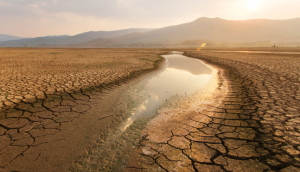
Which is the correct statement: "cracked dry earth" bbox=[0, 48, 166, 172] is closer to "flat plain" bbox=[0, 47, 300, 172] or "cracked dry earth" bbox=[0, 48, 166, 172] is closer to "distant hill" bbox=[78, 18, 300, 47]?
"flat plain" bbox=[0, 47, 300, 172]

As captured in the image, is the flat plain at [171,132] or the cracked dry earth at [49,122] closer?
the flat plain at [171,132]

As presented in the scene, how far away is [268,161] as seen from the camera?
5.86ft

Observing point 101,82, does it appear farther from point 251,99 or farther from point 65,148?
point 251,99

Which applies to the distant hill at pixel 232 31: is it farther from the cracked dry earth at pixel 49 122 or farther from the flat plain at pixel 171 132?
the flat plain at pixel 171 132

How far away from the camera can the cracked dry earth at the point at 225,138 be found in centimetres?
179

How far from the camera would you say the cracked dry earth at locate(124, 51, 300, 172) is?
179cm

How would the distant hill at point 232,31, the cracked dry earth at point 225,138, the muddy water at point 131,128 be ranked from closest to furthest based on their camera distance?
the cracked dry earth at point 225,138, the muddy water at point 131,128, the distant hill at point 232,31

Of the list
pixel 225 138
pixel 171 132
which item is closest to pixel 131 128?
pixel 171 132

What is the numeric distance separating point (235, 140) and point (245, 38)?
12207 cm

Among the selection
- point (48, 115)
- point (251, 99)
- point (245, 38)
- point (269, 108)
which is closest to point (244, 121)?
point (269, 108)

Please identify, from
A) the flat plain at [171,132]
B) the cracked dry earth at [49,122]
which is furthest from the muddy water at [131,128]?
the cracked dry earth at [49,122]

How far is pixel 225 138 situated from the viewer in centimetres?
230

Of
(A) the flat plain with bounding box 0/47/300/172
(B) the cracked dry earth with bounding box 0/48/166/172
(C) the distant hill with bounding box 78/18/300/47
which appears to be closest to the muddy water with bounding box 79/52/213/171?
(A) the flat plain with bounding box 0/47/300/172

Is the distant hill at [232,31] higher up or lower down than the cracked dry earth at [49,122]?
higher up
